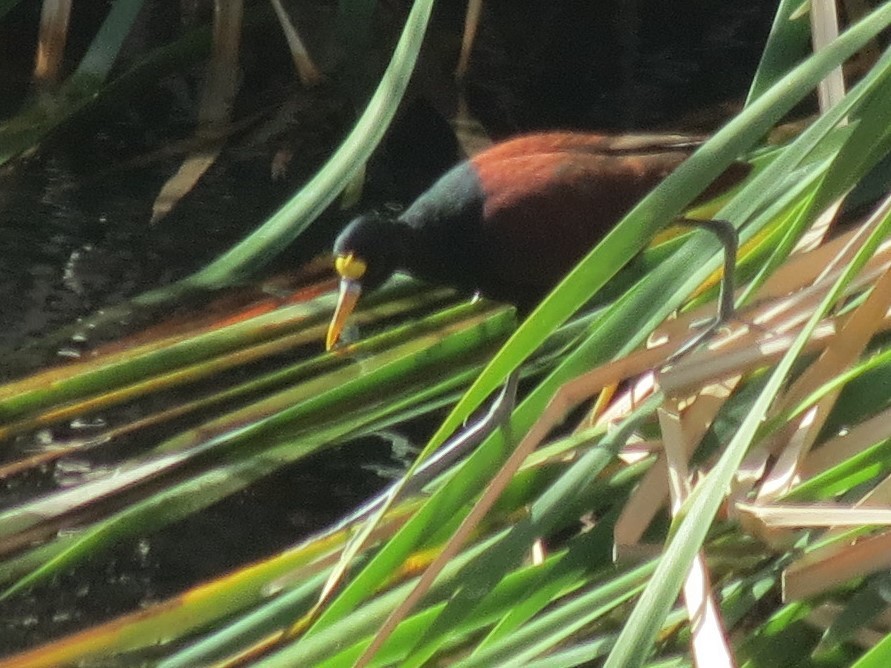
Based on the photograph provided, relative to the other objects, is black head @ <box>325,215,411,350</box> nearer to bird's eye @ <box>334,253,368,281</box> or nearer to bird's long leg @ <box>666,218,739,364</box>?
bird's eye @ <box>334,253,368,281</box>

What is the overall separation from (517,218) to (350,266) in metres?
0.20

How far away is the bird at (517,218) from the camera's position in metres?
1.45

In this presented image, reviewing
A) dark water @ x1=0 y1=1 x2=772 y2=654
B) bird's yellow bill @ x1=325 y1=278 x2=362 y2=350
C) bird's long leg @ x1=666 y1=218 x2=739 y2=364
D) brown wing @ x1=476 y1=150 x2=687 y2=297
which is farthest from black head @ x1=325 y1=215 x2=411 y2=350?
bird's long leg @ x1=666 y1=218 x2=739 y2=364

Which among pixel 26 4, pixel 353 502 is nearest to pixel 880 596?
pixel 353 502

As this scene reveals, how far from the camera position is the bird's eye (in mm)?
1516

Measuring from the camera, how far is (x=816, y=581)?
101cm

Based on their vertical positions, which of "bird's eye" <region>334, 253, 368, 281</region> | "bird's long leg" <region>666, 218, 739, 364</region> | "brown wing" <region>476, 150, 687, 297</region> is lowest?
"bird's long leg" <region>666, 218, 739, 364</region>

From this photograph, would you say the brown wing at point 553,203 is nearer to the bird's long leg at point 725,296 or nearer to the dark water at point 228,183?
the bird's long leg at point 725,296

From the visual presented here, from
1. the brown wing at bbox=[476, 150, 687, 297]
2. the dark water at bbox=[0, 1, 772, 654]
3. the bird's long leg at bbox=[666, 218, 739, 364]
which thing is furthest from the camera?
the dark water at bbox=[0, 1, 772, 654]

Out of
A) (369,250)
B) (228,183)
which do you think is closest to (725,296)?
(369,250)

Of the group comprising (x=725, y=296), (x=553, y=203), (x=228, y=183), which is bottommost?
(x=725, y=296)

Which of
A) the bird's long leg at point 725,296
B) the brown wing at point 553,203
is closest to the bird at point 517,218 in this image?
the brown wing at point 553,203

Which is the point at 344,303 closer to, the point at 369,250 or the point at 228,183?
the point at 369,250

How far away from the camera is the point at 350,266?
1.52 m
